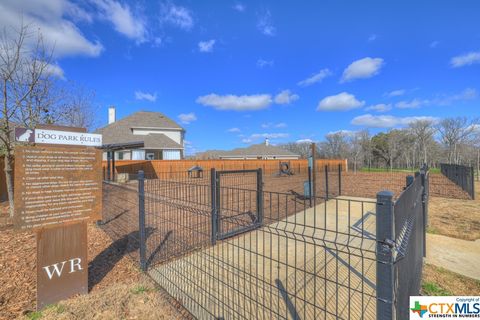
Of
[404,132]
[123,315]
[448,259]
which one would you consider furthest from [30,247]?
[404,132]

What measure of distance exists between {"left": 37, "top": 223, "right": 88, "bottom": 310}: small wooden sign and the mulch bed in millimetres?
210

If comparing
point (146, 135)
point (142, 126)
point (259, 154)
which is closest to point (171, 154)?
point (146, 135)

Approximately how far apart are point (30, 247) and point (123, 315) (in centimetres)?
310

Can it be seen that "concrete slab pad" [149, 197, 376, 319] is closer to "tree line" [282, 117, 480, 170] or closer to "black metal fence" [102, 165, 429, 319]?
"black metal fence" [102, 165, 429, 319]

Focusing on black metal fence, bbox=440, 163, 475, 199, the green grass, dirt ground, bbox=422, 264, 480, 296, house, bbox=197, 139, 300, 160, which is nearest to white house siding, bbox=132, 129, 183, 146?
house, bbox=197, 139, 300, 160

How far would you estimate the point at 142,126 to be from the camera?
33.3 meters

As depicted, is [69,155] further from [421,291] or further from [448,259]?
[448,259]

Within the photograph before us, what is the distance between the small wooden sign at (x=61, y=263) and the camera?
9.30 feet

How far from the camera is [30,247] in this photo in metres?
4.41

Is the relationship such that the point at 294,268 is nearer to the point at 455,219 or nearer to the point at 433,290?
the point at 433,290

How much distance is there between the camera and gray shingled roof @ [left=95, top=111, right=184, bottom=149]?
28.1 m

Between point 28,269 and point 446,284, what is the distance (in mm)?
5798

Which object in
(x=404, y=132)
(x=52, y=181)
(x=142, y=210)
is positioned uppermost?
(x=404, y=132)

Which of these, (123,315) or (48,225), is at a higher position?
(48,225)
